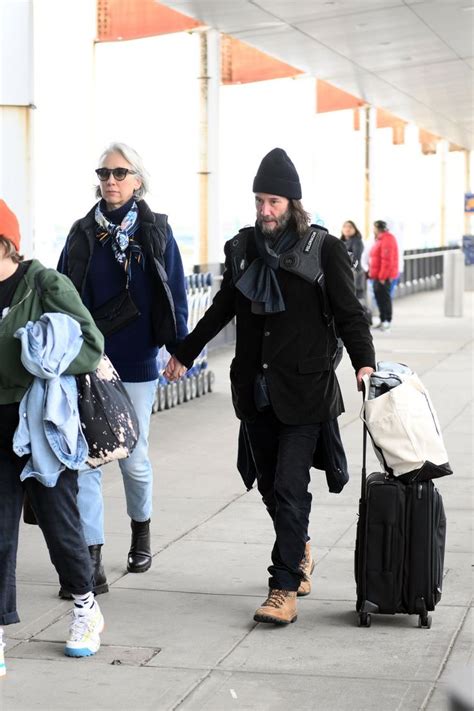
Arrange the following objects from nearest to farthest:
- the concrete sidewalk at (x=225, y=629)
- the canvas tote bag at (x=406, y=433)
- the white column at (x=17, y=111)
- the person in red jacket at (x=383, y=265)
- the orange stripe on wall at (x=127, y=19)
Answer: the concrete sidewalk at (x=225, y=629)
the canvas tote bag at (x=406, y=433)
the white column at (x=17, y=111)
the orange stripe on wall at (x=127, y=19)
the person in red jacket at (x=383, y=265)

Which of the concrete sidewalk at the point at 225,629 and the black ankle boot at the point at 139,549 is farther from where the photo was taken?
the black ankle boot at the point at 139,549

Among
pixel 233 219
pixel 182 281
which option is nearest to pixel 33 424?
pixel 182 281

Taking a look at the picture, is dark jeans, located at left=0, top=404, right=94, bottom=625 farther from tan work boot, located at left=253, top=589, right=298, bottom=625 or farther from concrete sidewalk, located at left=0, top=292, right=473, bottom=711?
tan work boot, located at left=253, top=589, right=298, bottom=625

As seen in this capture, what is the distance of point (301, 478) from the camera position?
4.93 m

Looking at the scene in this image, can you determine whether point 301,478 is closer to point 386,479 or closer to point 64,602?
point 386,479

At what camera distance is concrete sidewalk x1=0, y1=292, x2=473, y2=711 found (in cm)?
410

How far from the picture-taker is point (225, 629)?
15.9ft

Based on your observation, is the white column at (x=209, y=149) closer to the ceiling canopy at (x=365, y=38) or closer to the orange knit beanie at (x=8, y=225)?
the ceiling canopy at (x=365, y=38)

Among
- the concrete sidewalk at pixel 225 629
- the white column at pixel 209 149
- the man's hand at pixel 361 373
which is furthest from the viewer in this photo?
the white column at pixel 209 149

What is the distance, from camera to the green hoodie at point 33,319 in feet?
14.0

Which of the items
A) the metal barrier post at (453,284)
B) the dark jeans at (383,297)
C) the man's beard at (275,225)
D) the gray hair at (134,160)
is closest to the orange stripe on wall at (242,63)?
the dark jeans at (383,297)

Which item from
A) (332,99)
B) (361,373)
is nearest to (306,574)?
(361,373)

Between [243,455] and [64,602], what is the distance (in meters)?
0.98

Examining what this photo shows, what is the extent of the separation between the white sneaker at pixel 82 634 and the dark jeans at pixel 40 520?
0.10 meters
